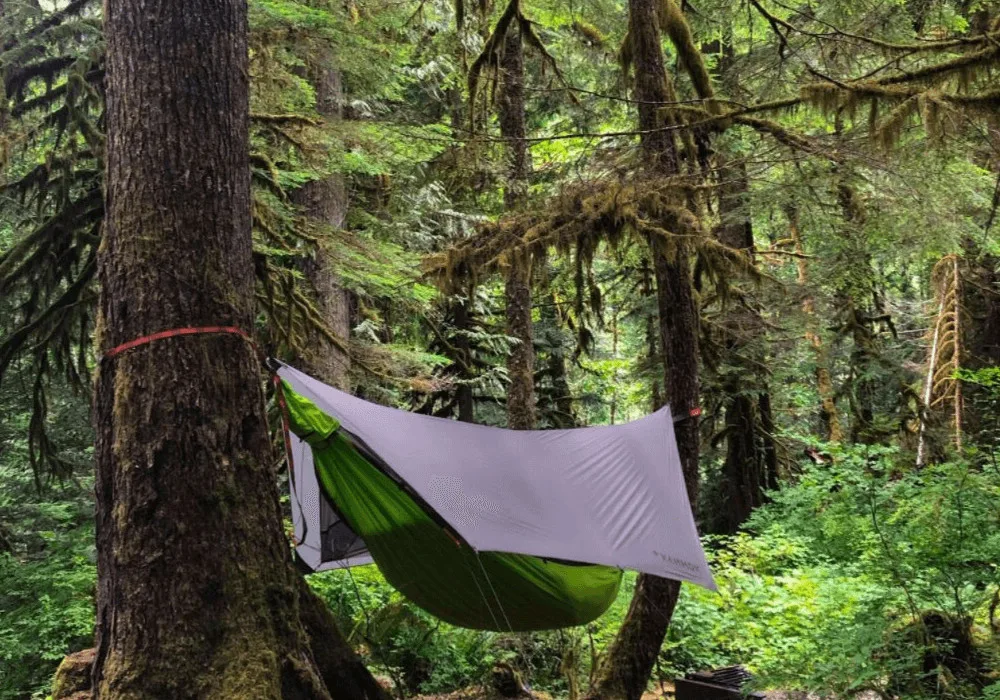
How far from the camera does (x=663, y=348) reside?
509cm

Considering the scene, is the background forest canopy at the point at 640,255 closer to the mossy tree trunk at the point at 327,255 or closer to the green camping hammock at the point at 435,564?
the mossy tree trunk at the point at 327,255

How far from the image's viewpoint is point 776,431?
1005 cm

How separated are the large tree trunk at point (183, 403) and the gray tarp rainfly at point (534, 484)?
720mm

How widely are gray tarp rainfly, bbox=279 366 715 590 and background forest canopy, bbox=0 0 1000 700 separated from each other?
0.70 meters

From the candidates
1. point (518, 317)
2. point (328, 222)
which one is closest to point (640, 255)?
point (518, 317)

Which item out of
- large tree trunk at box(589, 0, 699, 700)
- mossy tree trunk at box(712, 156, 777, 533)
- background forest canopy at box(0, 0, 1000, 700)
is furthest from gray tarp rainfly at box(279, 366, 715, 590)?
mossy tree trunk at box(712, 156, 777, 533)

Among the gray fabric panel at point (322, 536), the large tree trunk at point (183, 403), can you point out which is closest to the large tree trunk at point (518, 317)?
the gray fabric panel at point (322, 536)

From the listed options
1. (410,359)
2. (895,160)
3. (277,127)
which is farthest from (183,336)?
(895,160)

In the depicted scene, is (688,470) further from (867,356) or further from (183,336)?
(867,356)

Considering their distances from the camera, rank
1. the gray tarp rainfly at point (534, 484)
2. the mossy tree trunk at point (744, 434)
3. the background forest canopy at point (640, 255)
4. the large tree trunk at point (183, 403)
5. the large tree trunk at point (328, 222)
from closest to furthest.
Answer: the large tree trunk at point (183, 403)
the gray tarp rainfly at point (534, 484)
the background forest canopy at point (640, 255)
the large tree trunk at point (328, 222)
the mossy tree trunk at point (744, 434)

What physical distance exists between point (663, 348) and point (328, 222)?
10.8ft

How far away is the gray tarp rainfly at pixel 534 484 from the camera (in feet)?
11.0

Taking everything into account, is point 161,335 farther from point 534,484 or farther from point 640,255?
point 640,255

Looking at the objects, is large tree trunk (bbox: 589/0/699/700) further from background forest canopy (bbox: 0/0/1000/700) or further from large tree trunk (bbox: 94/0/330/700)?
large tree trunk (bbox: 94/0/330/700)
